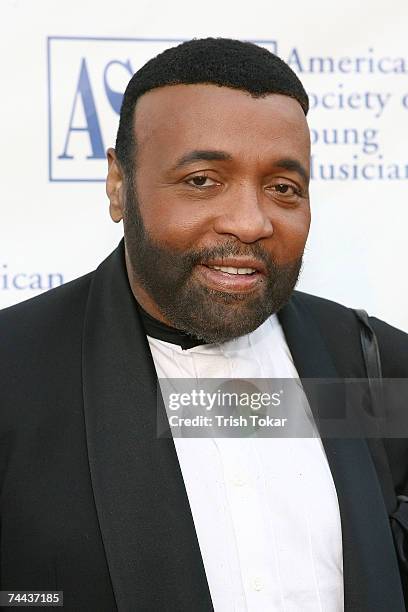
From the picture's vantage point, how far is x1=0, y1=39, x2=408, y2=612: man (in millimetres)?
1535

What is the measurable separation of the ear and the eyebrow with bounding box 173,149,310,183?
24cm

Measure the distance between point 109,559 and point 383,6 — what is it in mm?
1673

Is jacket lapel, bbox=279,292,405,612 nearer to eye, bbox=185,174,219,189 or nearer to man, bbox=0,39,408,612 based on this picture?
man, bbox=0,39,408,612

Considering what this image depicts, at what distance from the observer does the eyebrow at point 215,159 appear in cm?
162

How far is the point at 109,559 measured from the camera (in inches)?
59.4

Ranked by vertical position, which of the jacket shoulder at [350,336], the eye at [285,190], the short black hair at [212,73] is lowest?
the jacket shoulder at [350,336]

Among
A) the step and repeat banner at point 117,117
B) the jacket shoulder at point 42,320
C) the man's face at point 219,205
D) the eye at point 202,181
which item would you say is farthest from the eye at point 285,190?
the step and repeat banner at point 117,117

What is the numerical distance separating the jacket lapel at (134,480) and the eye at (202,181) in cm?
31

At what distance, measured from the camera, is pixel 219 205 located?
5.30 feet

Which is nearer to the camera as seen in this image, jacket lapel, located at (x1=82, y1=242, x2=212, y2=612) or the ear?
jacket lapel, located at (x1=82, y1=242, x2=212, y2=612)

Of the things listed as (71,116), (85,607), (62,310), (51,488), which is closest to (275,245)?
(62,310)

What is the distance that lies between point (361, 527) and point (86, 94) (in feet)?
4.37

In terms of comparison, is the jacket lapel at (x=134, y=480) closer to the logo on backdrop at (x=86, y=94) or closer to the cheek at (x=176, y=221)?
the cheek at (x=176, y=221)

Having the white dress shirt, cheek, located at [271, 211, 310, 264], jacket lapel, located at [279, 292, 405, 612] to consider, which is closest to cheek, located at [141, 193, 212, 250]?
cheek, located at [271, 211, 310, 264]
